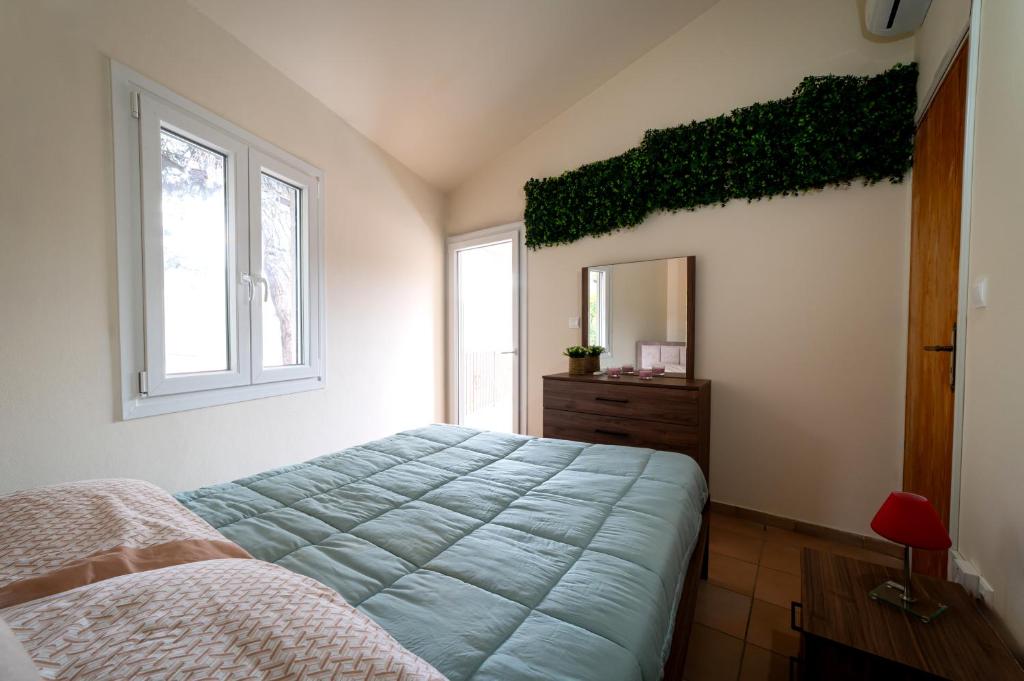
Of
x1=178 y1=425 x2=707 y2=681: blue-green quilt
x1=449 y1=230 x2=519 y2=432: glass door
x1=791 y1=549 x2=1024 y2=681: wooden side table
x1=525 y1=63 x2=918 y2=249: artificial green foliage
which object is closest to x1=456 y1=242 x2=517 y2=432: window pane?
x1=449 y1=230 x2=519 y2=432: glass door

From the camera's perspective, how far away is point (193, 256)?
2.14 metres

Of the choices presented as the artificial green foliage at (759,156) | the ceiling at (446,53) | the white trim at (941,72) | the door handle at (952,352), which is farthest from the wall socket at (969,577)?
the ceiling at (446,53)

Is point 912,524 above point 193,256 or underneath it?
underneath

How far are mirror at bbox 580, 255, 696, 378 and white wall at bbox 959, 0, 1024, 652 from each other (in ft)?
4.84

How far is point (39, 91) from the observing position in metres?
1.60

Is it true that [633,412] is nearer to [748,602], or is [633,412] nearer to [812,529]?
[748,602]

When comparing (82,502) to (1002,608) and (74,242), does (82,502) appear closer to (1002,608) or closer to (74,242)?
(74,242)

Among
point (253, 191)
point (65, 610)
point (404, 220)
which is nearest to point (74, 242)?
point (253, 191)

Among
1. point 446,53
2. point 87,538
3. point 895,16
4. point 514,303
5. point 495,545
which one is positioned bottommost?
point 495,545

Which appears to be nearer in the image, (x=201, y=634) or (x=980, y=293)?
(x=201, y=634)

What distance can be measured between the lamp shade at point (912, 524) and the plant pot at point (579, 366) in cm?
202

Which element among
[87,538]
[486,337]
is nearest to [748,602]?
[87,538]

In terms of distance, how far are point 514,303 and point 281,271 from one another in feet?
5.89

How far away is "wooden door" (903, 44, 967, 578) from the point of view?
1572 mm
